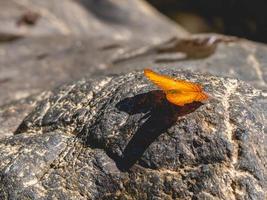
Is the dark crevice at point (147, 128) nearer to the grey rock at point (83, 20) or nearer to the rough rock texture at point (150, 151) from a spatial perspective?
the rough rock texture at point (150, 151)

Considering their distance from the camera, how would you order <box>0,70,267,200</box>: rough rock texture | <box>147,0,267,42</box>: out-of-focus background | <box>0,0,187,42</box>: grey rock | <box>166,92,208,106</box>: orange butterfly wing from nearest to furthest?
<box>0,70,267,200</box>: rough rock texture
<box>166,92,208,106</box>: orange butterfly wing
<box>0,0,187,42</box>: grey rock
<box>147,0,267,42</box>: out-of-focus background

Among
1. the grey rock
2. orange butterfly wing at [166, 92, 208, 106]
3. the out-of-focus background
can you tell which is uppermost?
orange butterfly wing at [166, 92, 208, 106]

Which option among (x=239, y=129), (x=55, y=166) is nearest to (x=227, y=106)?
(x=239, y=129)

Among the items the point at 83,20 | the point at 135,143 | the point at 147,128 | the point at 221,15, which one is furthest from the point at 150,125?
the point at 221,15

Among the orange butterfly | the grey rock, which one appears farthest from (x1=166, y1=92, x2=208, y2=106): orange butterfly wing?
the grey rock

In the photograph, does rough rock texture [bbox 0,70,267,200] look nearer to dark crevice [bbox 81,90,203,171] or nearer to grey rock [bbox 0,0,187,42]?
dark crevice [bbox 81,90,203,171]

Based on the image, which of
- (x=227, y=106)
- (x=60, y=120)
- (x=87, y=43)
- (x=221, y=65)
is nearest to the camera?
(x=227, y=106)

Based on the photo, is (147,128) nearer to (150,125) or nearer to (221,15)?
(150,125)

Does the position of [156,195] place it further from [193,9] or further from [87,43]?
[193,9]
